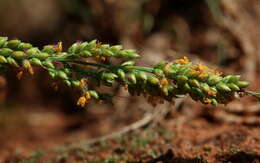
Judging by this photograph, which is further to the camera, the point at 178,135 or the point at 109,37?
the point at 109,37

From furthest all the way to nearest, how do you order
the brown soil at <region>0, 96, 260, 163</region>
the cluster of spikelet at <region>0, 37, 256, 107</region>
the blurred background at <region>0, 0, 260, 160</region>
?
the blurred background at <region>0, 0, 260, 160</region> → the brown soil at <region>0, 96, 260, 163</region> → the cluster of spikelet at <region>0, 37, 256, 107</region>

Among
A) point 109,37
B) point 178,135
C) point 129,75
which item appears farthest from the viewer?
point 109,37

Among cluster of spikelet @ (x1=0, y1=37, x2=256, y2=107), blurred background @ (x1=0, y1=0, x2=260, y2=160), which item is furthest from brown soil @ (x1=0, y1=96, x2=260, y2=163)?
cluster of spikelet @ (x1=0, y1=37, x2=256, y2=107)

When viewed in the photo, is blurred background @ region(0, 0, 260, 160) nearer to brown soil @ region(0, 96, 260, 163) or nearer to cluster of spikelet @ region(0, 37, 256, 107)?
brown soil @ region(0, 96, 260, 163)

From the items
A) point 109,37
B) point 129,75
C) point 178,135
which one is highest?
point 109,37

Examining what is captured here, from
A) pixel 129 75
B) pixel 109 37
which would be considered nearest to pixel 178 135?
pixel 129 75

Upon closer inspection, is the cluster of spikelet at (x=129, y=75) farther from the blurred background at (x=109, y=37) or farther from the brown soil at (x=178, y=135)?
the blurred background at (x=109, y=37)

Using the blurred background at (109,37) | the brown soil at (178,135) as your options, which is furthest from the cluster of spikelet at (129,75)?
the blurred background at (109,37)

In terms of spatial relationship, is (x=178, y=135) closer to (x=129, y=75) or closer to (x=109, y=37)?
(x=129, y=75)
